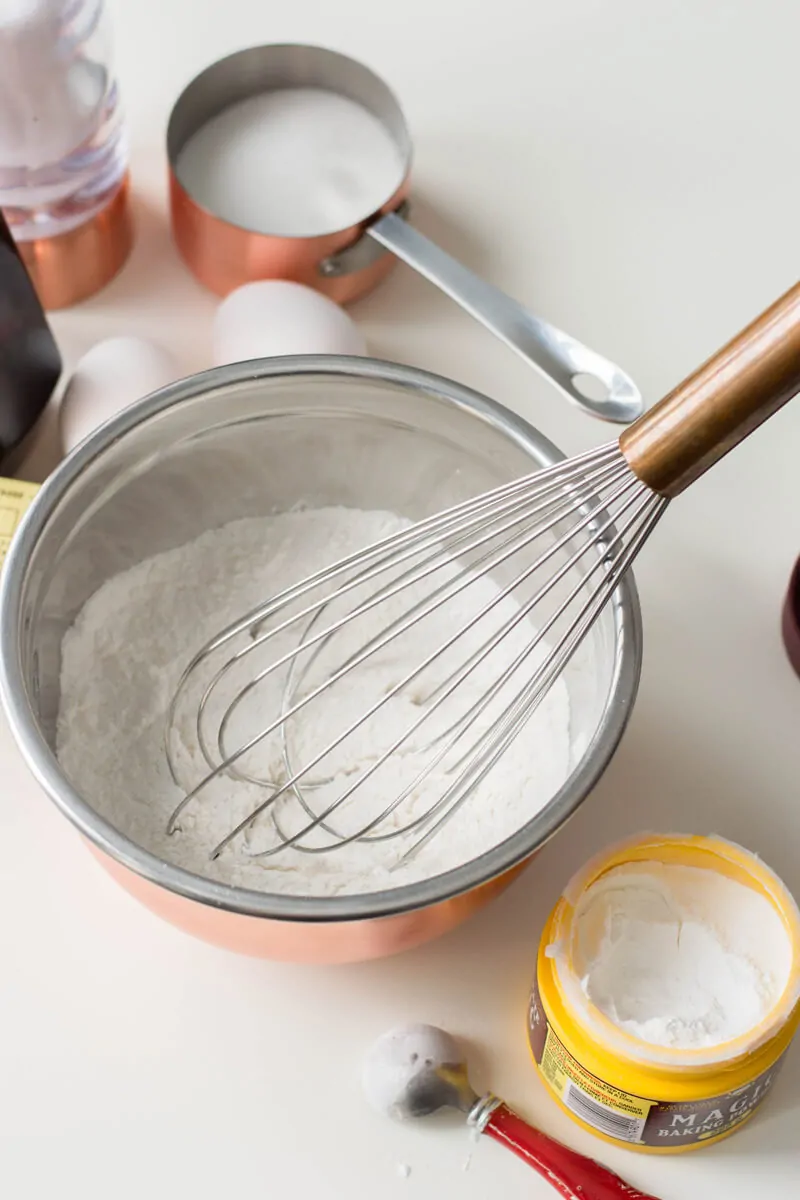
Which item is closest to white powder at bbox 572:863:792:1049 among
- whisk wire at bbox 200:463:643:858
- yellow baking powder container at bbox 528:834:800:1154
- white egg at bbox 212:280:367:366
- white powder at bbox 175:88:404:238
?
yellow baking powder container at bbox 528:834:800:1154

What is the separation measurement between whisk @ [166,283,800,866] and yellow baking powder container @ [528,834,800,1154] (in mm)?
83

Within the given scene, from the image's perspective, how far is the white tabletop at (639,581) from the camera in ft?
2.19

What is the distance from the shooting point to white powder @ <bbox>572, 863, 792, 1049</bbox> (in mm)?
637

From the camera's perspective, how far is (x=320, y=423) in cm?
77

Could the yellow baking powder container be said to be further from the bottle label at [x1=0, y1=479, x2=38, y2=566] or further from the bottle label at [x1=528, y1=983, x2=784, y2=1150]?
the bottle label at [x1=0, y1=479, x2=38, y2=566]

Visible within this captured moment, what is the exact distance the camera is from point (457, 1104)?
2.18 ft

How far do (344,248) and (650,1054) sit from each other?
513 millimetres

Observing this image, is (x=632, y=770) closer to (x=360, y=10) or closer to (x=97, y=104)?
(x=97, y=104)

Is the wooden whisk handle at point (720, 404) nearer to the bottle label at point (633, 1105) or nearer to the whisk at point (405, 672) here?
the whisk at point (405, 672)

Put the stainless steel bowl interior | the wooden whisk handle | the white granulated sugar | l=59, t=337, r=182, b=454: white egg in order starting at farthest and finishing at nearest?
l=59, t=337, r=182, b=454: white egg
the white granulated sugar
the stainless steel bowl interior
the wooden whisk handle

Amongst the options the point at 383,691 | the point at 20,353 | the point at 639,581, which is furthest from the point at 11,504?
the point at 639,581

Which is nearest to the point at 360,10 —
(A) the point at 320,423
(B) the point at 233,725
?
(A) the point at 320,423

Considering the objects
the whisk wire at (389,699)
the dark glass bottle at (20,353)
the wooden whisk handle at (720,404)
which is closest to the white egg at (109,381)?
the dark glass bottle at (20,353)

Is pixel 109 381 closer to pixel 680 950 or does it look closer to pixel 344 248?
pixel 344 248
